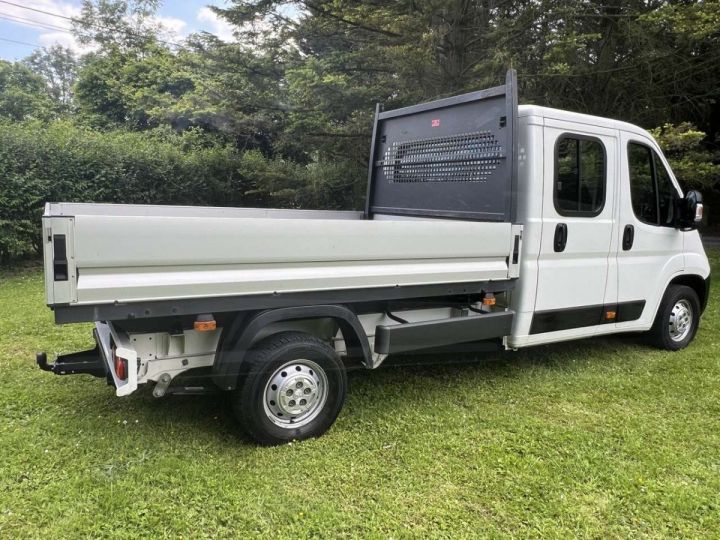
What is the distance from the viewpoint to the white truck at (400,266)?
268cm

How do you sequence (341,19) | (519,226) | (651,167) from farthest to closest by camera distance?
(341,19)
(651,167)
(519,226)

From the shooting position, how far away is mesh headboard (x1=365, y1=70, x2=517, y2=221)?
13.1ft

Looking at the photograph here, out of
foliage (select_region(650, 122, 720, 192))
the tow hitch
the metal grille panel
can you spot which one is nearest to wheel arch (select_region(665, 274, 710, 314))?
the metal grille panel

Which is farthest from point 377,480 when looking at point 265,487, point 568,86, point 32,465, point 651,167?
point 568,86

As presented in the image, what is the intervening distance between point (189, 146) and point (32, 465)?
11.6 m

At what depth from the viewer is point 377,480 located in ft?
9.66

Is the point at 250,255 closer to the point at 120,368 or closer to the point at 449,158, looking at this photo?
the point at 120,368

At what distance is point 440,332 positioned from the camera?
363 cm

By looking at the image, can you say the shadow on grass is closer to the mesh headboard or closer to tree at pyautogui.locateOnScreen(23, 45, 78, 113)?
the mesh headboard

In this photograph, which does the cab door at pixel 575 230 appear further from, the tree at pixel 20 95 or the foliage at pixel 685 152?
the tree at pixel 20 95

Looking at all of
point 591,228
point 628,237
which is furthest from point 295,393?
point 628,237

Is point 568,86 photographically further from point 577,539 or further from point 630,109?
point 577,539

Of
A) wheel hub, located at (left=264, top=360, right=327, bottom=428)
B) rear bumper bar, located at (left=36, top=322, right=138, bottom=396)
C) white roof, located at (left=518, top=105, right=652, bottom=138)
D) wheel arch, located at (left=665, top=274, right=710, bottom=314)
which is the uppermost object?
white roof, located at (left=518, top=105, right=652, bottom=138)

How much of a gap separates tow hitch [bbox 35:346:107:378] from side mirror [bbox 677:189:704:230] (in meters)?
4.99
